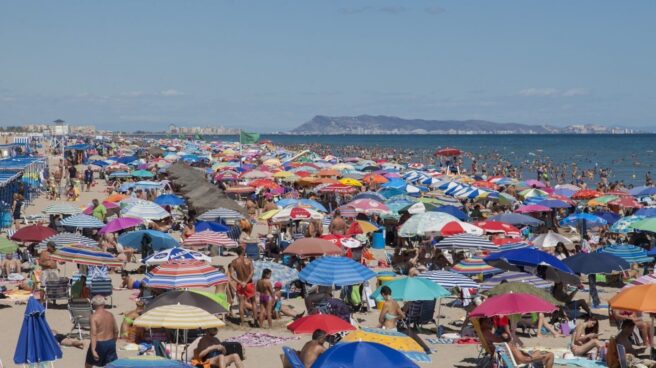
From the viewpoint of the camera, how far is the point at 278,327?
1195 cm

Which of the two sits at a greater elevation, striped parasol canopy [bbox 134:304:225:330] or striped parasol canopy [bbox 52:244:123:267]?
striped parasol canopy [bbox 134:304:225:330]

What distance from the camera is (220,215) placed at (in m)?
19.5

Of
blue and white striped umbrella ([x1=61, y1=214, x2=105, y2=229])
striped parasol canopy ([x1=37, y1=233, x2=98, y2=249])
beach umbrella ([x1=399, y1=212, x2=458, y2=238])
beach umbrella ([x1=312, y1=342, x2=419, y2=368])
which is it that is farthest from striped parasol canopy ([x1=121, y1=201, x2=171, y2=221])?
beach umbrella ([x1=312, y1=342, x2=419, y2=368])

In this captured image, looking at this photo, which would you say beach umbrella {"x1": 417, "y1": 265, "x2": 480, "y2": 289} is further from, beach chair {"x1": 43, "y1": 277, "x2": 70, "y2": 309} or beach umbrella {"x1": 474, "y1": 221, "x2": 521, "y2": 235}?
beach umbrella {"x1": 474, "y1": 221, "x2": 521, "y2": 235}

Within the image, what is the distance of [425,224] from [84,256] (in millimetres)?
6760

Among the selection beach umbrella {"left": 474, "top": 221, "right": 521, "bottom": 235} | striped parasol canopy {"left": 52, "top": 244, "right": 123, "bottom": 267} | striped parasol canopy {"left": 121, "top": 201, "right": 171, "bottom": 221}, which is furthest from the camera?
striped parasol canopy {"left": 121, "top": 201, "right": 171, "bottom": 221}

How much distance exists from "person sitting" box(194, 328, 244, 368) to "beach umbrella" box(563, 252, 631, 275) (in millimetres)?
6133

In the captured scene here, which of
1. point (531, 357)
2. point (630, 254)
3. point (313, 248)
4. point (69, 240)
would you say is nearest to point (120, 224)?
point (69, 240)

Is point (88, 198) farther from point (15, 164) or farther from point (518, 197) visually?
point (518, 197)

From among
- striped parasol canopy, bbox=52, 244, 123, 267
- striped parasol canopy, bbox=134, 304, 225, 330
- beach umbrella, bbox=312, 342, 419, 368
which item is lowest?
striped parasol canopy, bbox=52, 244, 123, 267

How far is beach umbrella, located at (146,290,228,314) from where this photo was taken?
31.4 feet

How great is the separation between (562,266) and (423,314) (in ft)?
7.73

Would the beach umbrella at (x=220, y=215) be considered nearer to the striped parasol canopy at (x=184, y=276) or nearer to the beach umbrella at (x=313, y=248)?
the beach umbrella at (x=313, y=248)

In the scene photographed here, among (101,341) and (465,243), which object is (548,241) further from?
(101,341)
